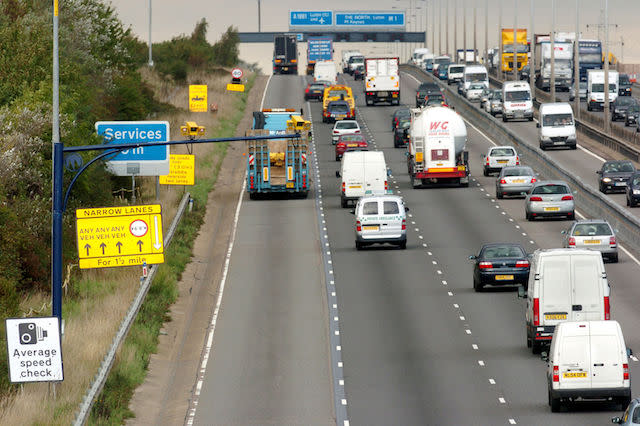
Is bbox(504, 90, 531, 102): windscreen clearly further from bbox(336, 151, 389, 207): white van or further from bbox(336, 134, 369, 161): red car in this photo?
bbox(336, 151, 389, 207): white van

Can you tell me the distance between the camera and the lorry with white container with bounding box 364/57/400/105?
105 m

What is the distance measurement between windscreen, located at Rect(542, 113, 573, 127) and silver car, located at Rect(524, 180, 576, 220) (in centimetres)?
2395

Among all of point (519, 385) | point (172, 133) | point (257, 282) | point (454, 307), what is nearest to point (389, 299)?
point (454, 307)

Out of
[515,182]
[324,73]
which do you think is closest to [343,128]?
[515,182]

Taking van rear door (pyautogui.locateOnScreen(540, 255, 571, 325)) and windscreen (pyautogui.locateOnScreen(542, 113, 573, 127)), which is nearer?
van rear door (pyautogui.locateOnScreen(540, 255, 571, 325))

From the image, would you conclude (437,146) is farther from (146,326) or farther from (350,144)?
(146,326)

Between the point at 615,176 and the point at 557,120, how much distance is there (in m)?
16.6

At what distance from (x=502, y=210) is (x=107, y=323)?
26.0 meters

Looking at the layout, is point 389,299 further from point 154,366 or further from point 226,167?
point 226,167

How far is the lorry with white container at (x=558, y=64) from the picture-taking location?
116875 millimetres

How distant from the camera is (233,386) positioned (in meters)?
31.6

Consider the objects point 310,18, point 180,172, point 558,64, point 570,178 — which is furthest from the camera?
point 310,18

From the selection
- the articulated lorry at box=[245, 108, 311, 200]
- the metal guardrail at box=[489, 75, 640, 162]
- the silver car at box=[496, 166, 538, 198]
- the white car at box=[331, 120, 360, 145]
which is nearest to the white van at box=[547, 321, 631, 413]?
the silver car at box=[496, 166, 538, 198]

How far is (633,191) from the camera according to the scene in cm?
5794
